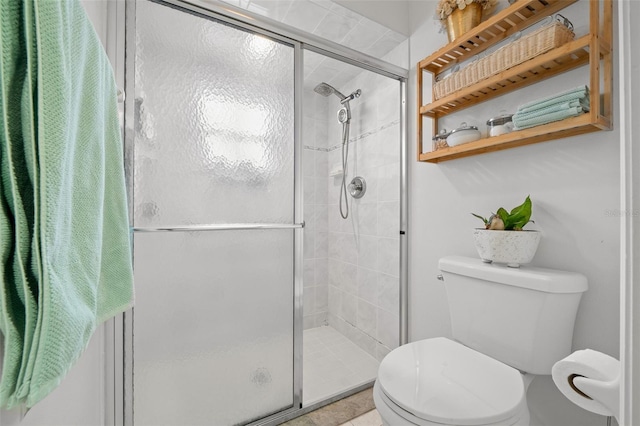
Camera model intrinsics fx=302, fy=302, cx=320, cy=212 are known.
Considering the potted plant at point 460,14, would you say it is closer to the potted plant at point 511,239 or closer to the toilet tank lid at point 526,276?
the potted plant at point 511,239

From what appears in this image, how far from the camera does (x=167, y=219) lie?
112cm

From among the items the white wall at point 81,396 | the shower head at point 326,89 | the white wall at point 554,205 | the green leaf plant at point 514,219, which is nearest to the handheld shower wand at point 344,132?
the shower head at point 326,89

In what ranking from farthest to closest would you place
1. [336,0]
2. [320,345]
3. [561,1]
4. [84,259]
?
[320,345] < [336,0] < [561,1] < [84,259]

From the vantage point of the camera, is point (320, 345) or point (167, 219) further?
point (320, 345)

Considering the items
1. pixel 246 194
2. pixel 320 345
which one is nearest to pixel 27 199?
pixel 246 194

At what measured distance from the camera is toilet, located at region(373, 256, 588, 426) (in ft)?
2.63

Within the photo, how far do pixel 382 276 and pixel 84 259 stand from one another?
65.9 inches

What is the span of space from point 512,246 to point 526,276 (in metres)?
0.11

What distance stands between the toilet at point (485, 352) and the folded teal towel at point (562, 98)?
1.85 feet

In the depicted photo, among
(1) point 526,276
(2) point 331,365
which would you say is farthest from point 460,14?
(2) point 331,365

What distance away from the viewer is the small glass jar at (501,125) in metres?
1.16

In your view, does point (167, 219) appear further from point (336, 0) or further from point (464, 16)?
point (464, 16)

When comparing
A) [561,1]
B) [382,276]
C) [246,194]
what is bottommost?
[382,276]

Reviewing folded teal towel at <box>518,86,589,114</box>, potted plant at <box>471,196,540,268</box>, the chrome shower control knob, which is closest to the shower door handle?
potted plant at <box>471,196,540,268</box>
